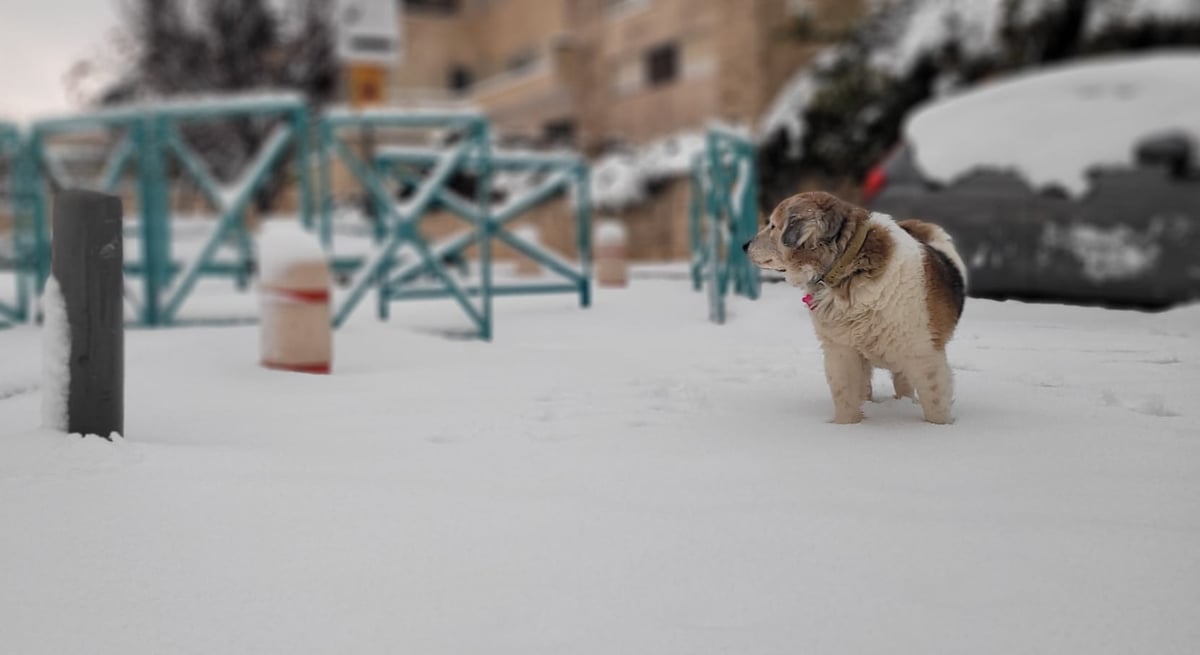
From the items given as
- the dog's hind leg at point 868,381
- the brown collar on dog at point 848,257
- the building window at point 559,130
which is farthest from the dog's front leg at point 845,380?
the building window at point 559,130

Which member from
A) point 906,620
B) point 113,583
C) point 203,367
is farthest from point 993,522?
point 203,367

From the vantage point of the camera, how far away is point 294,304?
175 inches

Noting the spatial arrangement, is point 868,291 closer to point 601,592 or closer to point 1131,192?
point 1131,192

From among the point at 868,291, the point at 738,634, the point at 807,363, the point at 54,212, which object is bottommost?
the point at 738,634

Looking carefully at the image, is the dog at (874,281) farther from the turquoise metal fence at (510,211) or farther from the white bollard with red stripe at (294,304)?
the turquoise metal fence at (510,211)

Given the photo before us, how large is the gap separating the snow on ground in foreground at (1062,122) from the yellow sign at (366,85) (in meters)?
4.37

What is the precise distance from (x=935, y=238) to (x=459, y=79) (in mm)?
30015

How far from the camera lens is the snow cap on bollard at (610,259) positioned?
9.52 metres

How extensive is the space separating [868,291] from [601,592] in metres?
1.20

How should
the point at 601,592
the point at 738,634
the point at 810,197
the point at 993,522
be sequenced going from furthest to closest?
1. the point at 810,197
2. the point at 993,522
3. the point at 601,592
4. the point at 738,634

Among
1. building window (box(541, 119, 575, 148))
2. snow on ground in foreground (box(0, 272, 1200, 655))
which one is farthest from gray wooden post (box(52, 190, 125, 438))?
building window (box(541, 119, 575, 148))

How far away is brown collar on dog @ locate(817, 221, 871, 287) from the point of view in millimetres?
2523

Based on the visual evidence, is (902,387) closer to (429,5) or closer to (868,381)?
(868,381)

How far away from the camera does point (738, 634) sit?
165 centimetres
